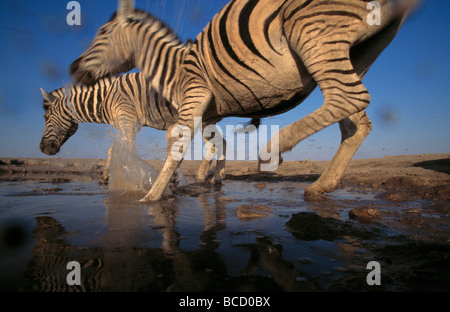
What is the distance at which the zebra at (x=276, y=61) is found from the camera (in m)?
2.29

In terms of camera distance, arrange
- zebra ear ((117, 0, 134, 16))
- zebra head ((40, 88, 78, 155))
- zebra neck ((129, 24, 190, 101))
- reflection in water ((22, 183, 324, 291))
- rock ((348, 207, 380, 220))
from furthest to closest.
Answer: zebra head ((40, 88, 78, 155)) < zebra ear ((117, 0, 134, 16)) < zebra neck ((129, 24, 190, 101)) < rock ((348, 207, 380, 220)) < reflection in water ((22, 183, 324, 291))

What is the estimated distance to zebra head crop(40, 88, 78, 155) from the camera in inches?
265

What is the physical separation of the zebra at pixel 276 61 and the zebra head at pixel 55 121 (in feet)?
11.6

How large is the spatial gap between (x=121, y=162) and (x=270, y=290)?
166 inches

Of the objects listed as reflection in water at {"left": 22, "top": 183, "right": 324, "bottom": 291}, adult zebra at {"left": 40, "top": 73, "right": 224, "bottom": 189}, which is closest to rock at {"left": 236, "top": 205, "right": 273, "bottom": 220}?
reflection in water at {"left": 22, "top": 183, "right": 324, "bottom": 291}

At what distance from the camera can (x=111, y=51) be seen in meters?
4.12

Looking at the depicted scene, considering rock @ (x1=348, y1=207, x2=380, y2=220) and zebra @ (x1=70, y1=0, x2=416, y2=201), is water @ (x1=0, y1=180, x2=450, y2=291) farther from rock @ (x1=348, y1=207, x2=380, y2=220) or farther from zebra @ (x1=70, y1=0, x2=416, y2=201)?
zebra @ (x1=70, y1=0, x2=416, y2=201)

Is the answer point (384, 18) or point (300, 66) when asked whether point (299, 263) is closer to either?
point (300, 66)

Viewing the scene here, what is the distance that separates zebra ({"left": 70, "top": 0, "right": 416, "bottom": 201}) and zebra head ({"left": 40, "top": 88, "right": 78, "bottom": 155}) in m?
3.55

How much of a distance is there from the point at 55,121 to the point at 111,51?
3.93m

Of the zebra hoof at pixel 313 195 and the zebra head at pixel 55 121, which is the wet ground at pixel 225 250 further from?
the zebra head at pixel 55 121
